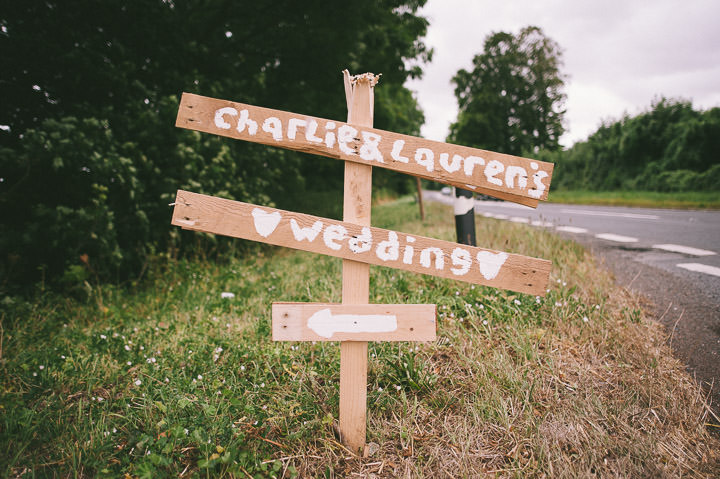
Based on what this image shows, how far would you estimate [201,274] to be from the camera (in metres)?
4.46

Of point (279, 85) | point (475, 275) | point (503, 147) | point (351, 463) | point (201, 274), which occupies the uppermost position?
point (503, 147)

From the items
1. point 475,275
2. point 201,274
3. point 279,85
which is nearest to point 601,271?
point 475,275

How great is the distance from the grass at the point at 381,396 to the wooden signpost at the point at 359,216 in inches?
22.2

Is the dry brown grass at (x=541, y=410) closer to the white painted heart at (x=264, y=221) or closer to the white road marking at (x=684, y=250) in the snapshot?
the white painted heart at (x=264, y=221)

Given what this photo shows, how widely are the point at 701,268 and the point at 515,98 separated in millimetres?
32429

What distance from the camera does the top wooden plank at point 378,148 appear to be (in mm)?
1618

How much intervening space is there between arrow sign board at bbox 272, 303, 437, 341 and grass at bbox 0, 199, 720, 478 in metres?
0.50

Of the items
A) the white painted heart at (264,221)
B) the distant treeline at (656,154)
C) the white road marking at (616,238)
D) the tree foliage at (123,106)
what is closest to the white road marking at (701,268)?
the white road marking at (616,238)

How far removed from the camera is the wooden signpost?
1.62m

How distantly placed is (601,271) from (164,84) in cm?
584

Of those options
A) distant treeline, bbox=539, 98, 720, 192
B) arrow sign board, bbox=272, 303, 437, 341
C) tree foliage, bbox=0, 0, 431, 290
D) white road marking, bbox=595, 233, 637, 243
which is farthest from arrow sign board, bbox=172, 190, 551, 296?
distant treeline, bbox=539, 98, 720, 192

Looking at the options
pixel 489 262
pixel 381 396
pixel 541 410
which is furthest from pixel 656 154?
pixel 381 396

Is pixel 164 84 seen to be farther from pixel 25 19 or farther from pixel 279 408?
pixel 279 408

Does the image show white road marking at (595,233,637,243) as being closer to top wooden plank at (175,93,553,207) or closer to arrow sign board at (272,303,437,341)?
top wooden plank at (175,93,553,207)
